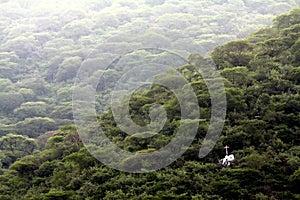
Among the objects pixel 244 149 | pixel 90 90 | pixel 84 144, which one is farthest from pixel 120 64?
pixel 244 149

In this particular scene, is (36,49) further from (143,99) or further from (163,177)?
(163,177)

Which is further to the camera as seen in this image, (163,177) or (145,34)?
(145,34)

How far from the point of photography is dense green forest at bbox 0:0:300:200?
16.9 meters

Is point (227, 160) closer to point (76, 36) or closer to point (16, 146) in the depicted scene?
point (16, 146)

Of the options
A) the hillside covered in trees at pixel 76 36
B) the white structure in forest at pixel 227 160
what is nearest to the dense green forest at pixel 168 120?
the hillside covered in trees at pixel 76 36

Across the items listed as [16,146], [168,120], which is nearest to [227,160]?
[168,120]

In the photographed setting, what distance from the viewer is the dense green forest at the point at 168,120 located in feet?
55.5

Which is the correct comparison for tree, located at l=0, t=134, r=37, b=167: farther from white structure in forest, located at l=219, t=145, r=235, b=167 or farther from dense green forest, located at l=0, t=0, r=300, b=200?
Answer: white structure in forest, located at l=219, t=145, r=235, b=167

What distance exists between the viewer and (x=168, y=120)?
22.2 m

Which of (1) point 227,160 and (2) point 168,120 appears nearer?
(1) point 227,160

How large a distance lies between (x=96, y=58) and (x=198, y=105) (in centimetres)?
2762

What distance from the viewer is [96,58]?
48.5 meters

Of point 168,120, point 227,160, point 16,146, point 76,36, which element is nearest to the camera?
point 227,160

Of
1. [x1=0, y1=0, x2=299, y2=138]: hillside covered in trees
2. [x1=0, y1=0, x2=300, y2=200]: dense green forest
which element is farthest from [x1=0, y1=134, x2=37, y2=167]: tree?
[x1=0, y1=0, x2=299, y2=138]: hillside covered in trees
